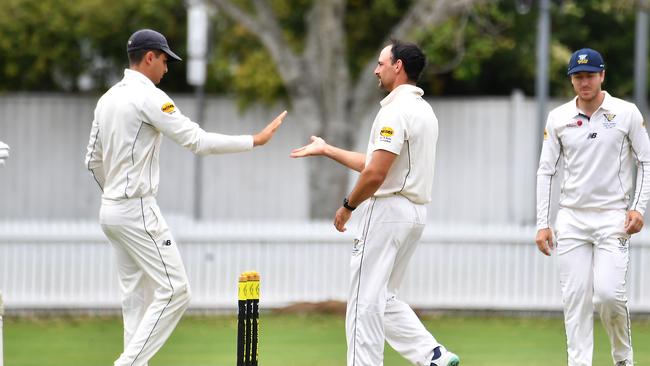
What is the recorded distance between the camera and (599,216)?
321 inches

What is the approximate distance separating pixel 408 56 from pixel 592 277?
1.77 metres

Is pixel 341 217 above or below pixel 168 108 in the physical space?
below

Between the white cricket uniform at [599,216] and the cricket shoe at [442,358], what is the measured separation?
0.84 metres

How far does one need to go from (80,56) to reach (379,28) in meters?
4.70

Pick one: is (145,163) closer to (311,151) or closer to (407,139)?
(311,151)

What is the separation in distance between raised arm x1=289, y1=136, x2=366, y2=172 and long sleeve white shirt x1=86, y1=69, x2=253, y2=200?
1.13 ft

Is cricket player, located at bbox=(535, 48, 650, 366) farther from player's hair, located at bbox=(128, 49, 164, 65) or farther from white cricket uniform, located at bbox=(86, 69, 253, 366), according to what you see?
player's hair, located at bbox=(128, 49, 164, 65)

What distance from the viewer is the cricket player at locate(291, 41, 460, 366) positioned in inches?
302

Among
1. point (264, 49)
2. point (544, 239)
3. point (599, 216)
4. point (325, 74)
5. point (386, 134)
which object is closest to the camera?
point (386, 134)

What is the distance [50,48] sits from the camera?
20859 mm

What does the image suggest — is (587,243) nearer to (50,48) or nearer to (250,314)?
(250,314)

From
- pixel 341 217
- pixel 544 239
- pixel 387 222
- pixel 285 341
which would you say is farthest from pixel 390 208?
pixel 285 341

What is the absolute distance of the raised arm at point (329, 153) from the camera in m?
7.73

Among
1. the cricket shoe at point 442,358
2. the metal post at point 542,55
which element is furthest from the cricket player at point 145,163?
the metal post at point 542,55
